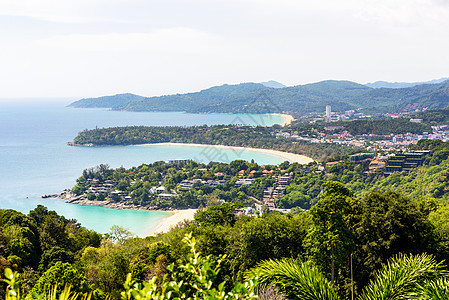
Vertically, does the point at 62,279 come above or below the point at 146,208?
above

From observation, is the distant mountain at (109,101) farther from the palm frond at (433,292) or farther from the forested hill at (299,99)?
the palm frond at (433,292)

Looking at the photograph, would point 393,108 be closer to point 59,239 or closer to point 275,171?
point 275,171

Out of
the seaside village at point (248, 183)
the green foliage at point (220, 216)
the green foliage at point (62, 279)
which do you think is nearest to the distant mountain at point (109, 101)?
the seaside village at point (248, 183)

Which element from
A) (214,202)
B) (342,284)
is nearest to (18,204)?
(214,202)

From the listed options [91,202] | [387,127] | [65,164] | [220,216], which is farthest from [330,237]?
[387,127]

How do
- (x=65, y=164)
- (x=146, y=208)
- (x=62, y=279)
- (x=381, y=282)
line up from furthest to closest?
(x=65, y=164) → (x=146, y=208) → (x=62, y=279) → (x=381, y=282)

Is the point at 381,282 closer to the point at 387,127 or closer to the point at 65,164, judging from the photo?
the point at 65,164

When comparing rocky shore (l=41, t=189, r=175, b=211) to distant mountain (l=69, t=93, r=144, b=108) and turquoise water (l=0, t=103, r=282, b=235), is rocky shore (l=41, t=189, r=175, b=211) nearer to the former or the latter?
turquoise water (l=0, t=103, r=282, b=235)
